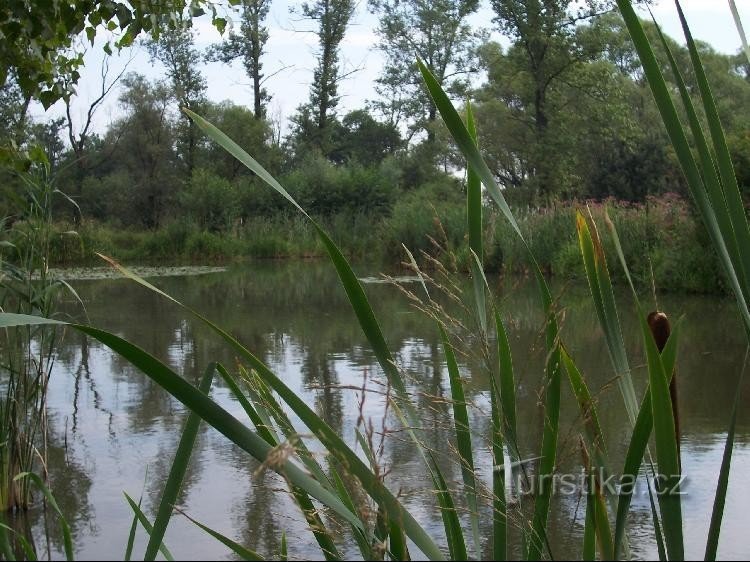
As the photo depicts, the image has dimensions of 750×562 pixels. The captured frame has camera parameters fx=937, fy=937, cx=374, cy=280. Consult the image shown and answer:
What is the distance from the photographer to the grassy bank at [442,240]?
10.9 m

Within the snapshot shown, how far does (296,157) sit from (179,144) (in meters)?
3.56

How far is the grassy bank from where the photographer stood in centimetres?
1091

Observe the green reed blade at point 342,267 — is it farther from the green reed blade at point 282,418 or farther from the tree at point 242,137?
the tree at point 242,137

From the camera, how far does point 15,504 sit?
10.9 ft

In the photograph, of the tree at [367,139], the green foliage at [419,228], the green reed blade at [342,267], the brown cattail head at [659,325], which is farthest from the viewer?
the tree at [367,139]

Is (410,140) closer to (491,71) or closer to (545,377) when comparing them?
(491,71)

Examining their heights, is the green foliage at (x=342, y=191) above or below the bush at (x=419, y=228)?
above

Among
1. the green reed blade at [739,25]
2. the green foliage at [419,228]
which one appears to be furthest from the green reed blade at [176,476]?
the green foliage at [419,228]

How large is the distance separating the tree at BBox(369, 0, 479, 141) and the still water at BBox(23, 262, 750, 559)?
59.0 ft

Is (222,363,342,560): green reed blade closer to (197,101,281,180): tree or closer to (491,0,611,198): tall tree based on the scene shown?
(491,0,611,198): tall tree

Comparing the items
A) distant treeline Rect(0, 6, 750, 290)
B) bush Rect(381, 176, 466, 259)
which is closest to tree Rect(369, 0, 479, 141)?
distant treeline Rect(0, 6, 750, 290)

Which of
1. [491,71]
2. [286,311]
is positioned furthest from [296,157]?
[286,311]

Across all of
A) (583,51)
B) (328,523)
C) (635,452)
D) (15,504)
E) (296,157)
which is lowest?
(15,504)

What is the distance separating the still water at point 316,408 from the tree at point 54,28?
4.10ft
